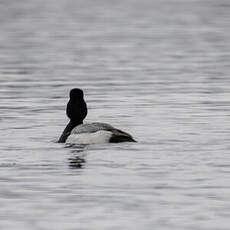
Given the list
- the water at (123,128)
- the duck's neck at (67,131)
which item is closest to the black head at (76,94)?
the duck's neck at (67,131)

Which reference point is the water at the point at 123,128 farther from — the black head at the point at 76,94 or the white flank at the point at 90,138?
the black head at the point at 76,94

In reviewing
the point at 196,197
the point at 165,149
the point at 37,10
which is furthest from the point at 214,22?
the point at 196,197

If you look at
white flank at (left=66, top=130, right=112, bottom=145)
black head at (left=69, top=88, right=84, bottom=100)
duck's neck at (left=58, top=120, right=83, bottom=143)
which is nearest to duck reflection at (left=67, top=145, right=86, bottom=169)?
white flank at (left=66, top=130, right=112, bottom=145)

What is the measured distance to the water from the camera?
16156 mm

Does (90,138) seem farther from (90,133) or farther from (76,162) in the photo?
(76,162)

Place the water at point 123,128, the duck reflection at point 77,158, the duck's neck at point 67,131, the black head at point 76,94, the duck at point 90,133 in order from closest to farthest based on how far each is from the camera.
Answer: the water at point 123,128 → the duck reflection at point 77,158 → the duck at point 90,133 → the duck's neck at point 67,131 → the black head at point 76,94

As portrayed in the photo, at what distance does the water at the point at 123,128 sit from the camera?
53.0 feet

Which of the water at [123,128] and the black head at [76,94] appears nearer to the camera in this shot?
the water at [123,128]

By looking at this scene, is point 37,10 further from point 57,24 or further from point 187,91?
point 187,91

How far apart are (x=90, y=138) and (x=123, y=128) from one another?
314 centimetres

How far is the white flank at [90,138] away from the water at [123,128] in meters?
0.22

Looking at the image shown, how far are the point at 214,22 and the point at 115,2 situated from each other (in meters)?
40.9

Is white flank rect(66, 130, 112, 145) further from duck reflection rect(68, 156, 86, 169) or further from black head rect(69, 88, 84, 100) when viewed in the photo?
black head rect(69, 88, 84, 100)

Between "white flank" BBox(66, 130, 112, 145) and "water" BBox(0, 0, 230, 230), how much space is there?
0.22 m
